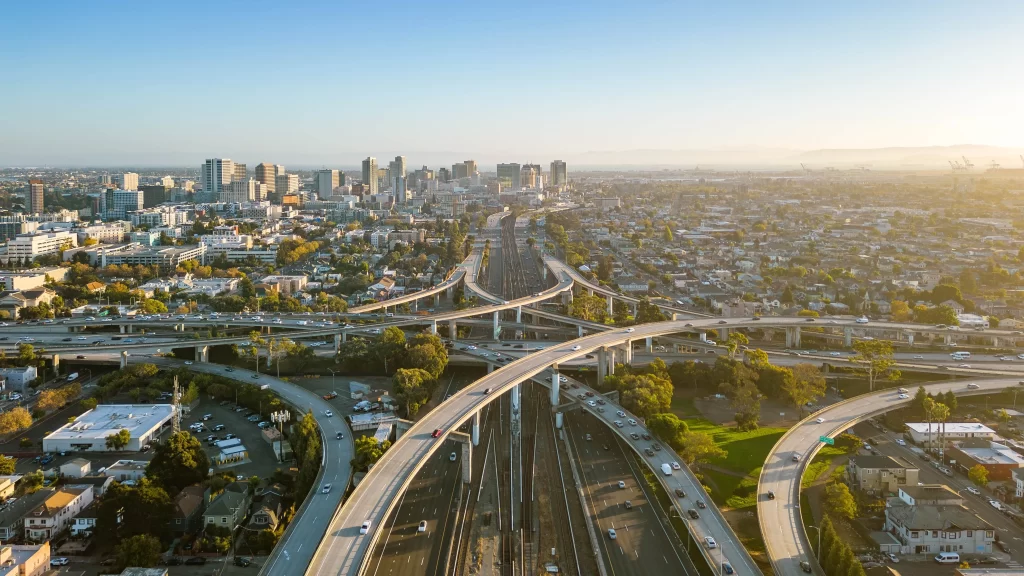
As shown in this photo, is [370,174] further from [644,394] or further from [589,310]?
[644,394]

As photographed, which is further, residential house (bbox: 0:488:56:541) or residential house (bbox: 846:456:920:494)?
residential house (bbox: 846:456:920:494)

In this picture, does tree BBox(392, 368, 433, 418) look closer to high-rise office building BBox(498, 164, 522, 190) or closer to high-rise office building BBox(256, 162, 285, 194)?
high-rise office building BBox(256, 162, 285, 194)

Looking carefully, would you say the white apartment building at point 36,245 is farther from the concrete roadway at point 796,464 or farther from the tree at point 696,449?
the concrete roadway at point 796,464

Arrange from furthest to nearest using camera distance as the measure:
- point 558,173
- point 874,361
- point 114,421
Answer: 1. point 558,173
2. point 874,361
3. point 114,421

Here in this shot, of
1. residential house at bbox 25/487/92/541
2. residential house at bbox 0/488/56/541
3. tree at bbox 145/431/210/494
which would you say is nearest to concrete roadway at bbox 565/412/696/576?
tree at bbox 145/431/210/494

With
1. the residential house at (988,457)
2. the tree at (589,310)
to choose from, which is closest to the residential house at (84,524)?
the residential house at (988,457)

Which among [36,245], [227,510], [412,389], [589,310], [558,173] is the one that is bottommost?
[227,510]

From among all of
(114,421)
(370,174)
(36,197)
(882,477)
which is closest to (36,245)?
(36,197)

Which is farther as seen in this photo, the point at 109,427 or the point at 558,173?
the point at 558,173
